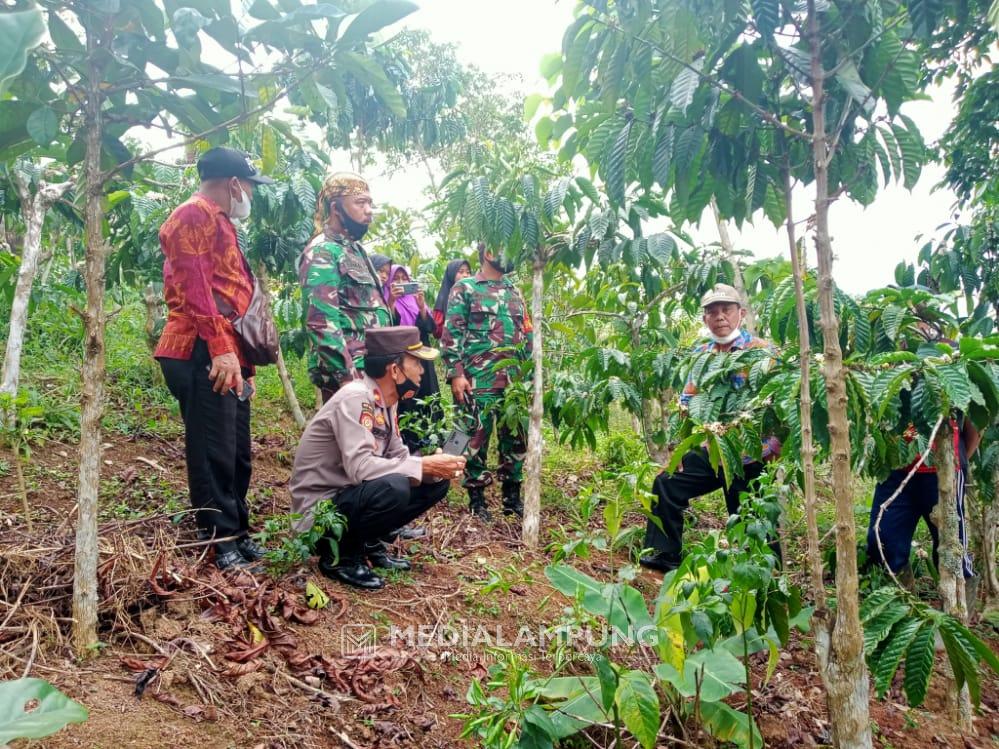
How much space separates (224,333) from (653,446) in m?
2.72

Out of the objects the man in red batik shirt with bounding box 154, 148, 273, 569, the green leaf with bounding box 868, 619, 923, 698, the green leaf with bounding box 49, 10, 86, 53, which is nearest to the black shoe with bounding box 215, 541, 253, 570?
the man in red batik shirt with bounding box 154, 148, 273, 569

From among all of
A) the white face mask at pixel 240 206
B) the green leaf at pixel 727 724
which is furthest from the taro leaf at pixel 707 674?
the white face mask at pixel 240 206

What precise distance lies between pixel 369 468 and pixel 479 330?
1.50 meters

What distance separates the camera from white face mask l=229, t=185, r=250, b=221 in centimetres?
275

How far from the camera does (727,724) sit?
1.98m

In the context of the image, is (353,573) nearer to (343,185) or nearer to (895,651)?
(343,185)

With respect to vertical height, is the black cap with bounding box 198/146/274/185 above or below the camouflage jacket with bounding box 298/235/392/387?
above

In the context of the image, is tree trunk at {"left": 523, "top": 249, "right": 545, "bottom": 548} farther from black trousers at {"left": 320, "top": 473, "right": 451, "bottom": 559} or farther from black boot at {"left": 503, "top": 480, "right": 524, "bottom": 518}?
black trousers at {"left": 320, "top": 473, "right": 451, "bottom": 559}

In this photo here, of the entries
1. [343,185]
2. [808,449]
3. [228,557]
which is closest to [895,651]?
[808,449]

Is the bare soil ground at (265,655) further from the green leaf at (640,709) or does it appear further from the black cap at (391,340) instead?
the black cap at (391,340)

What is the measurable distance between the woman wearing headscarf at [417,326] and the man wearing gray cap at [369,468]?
83cm

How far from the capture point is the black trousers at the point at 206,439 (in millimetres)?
2668

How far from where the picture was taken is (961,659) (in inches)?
59.6

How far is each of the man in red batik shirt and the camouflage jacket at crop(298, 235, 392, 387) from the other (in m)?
0.47
